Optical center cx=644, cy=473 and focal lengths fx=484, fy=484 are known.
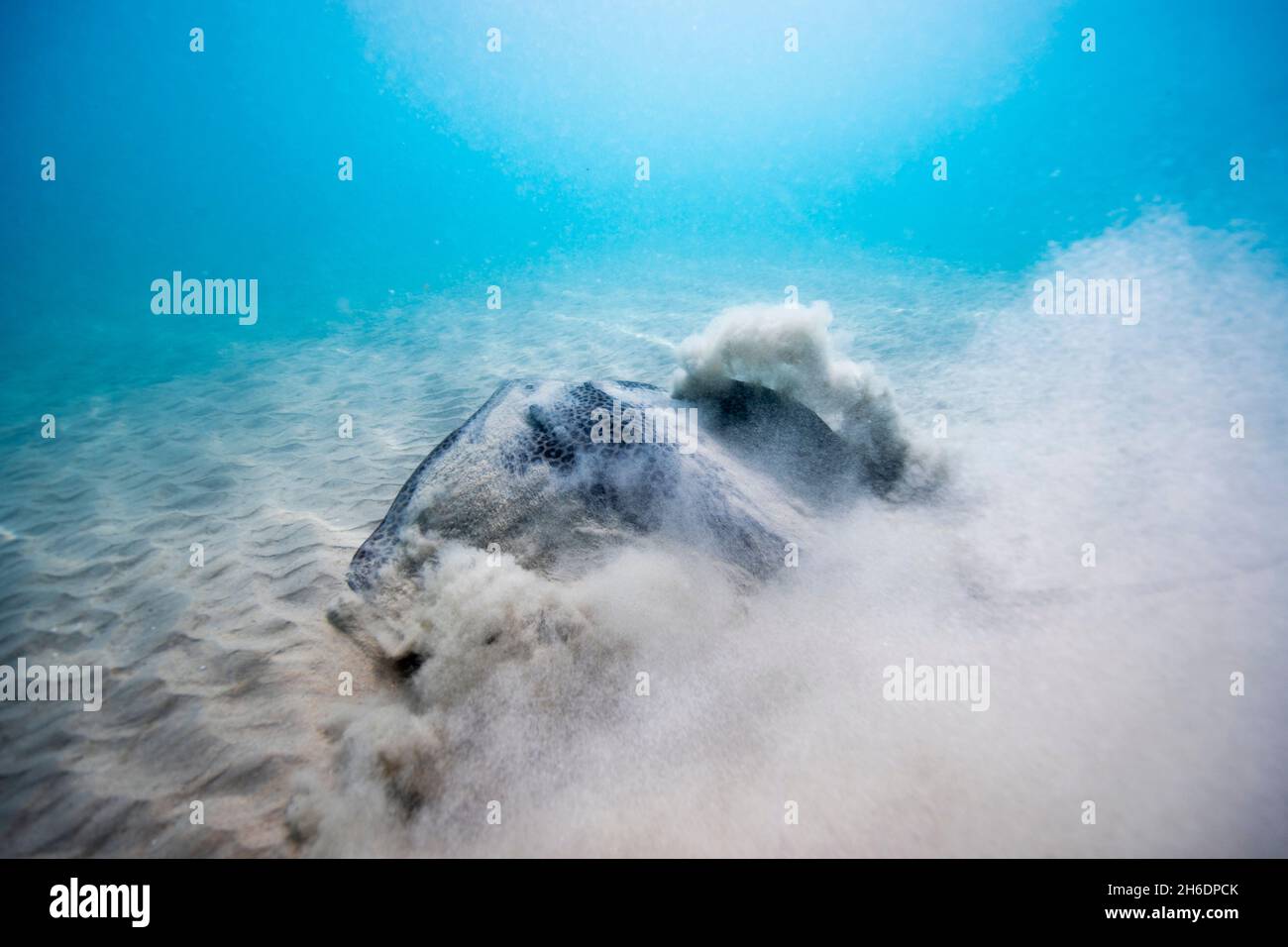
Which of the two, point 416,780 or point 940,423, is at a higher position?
point 940,423

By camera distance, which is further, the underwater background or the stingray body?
the stingray body

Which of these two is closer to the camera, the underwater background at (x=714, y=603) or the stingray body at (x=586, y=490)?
the underwater background at (x=714, y=603)

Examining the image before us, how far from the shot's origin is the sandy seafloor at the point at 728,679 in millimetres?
2557

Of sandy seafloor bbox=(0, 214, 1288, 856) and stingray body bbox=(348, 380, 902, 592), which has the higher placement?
stingray body bbox=(348, 380, 902, 592)

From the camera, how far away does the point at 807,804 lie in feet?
8.43

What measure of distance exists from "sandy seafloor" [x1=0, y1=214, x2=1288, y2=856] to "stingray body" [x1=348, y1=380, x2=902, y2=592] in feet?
0.99

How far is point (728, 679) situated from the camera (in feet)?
10.5

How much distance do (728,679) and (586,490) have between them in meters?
1.80

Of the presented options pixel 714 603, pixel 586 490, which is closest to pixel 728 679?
pixel 714 603

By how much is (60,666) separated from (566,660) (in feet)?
14.1

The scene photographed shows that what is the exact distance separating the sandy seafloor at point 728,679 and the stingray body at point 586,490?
11.9 inches

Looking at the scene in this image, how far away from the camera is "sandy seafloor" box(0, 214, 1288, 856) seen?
101 inches
